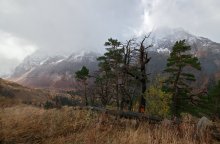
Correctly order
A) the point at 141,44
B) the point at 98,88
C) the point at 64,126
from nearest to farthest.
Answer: the point at 64,126
the point at 141,44
the point at 98,88

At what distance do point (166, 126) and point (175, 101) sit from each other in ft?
132

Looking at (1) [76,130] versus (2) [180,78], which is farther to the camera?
(2) [180,78]

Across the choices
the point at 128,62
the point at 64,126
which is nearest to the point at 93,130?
the point at 64,126

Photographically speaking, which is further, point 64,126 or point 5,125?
point 64,126

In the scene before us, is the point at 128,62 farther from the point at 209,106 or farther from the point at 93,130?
the point at 93,130

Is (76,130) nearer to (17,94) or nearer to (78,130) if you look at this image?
(78,130)

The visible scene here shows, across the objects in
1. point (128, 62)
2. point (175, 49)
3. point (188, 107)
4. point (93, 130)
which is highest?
point (175, 49)

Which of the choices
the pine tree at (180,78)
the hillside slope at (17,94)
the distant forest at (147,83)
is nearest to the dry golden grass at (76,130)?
the distant forest at (147,83)

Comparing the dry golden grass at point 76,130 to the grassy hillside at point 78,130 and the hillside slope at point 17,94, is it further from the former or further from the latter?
the hillside slope at point 17,94

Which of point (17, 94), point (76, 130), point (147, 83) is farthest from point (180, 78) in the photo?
point (17, 94)

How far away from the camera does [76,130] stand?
7.98 metres

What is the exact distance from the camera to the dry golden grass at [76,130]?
6898mm

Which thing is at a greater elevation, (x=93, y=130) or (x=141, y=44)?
(x=141, y=44)

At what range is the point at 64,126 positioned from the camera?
314 inches
